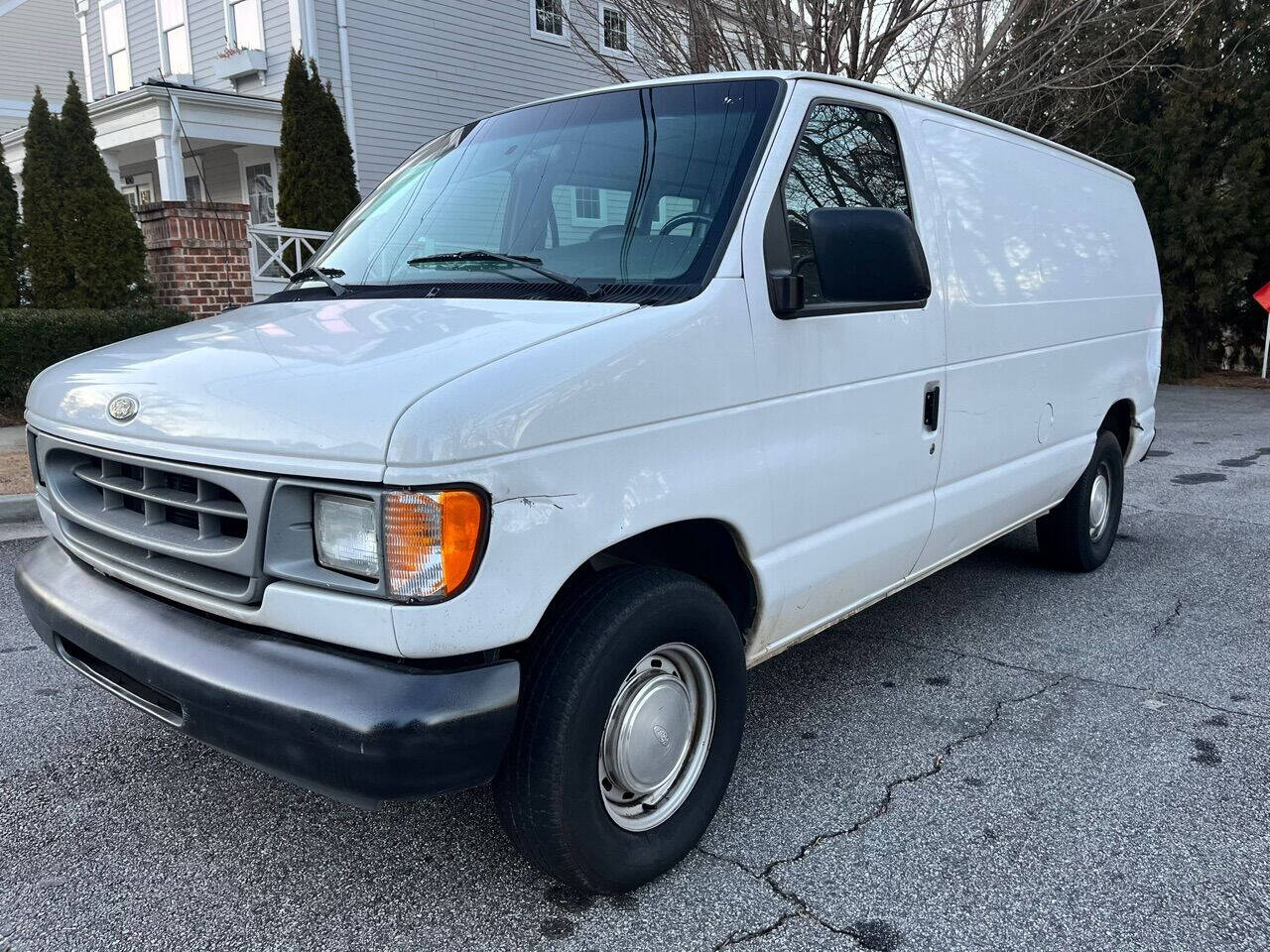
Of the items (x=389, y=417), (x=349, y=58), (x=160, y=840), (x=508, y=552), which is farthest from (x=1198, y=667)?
(x=349, y=58)

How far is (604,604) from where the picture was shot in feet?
7.47

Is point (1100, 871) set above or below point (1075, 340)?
below

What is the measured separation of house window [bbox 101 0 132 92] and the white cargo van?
17.7 metres

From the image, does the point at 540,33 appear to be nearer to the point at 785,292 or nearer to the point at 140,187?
the point at 140,187

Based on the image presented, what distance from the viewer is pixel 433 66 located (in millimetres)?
15805

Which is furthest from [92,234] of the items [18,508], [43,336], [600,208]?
[600,208]

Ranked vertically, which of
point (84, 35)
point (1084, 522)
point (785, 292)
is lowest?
point (1084, 522)

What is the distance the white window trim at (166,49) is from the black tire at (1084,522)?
16071 mm

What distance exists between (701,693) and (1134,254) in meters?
3.98

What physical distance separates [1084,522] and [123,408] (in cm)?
438

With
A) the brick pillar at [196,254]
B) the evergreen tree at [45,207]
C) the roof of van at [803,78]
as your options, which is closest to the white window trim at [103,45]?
the evergreen tree at [45,207]

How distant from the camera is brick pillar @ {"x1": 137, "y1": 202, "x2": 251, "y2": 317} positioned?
31.1ft

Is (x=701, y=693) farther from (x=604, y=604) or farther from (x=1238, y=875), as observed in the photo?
(x=1238, y=875)

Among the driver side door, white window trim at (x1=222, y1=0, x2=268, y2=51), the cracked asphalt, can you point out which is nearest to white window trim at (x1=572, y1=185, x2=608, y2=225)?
the driver side door
